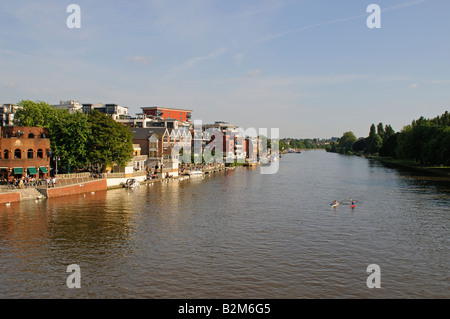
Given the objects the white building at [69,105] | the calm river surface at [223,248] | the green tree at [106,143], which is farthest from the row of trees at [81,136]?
the white building at [69,105]

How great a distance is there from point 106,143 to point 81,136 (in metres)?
5.90

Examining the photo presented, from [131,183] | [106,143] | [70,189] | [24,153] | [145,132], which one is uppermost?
[145,132]

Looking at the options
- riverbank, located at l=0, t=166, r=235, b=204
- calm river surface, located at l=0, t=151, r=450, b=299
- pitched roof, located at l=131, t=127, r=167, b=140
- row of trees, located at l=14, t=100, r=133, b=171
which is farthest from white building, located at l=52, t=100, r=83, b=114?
calm river surface, located at l=0, t=151, r=450, b=299

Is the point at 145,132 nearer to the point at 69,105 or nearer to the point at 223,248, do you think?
the point at 69,105

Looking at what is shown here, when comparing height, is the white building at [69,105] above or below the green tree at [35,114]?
above

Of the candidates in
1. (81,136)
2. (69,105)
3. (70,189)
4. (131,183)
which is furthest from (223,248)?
(69,105)

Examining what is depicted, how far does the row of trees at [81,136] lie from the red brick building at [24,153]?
110 inches

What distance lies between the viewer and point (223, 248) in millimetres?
Answer: 37312

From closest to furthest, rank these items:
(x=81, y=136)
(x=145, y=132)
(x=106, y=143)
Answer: (x=81, y=136), (x=106, y=143), (x=145, y=132)

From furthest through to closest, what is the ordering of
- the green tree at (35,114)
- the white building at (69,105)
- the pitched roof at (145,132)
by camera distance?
the white building at (69,105) < the pitched roof at (145,132) < the green tree at (35,114)

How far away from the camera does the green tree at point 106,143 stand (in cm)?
7725

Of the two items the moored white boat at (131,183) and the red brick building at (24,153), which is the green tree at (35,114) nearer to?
the red brick building at (24,153)

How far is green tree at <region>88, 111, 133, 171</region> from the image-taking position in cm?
7725
